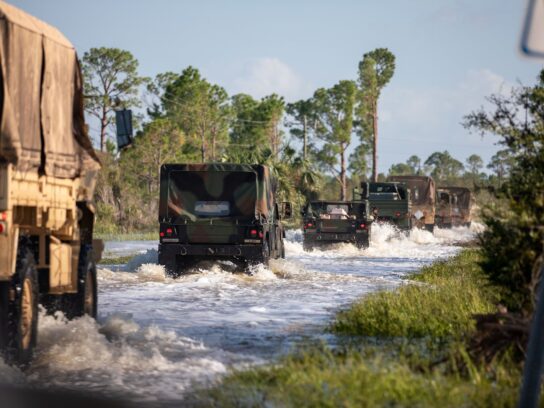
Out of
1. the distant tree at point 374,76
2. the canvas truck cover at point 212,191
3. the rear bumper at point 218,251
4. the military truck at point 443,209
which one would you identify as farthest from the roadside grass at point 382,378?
the distant tree at point 374,76

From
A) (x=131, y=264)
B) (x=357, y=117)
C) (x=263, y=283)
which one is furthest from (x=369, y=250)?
(x=357, y=117)

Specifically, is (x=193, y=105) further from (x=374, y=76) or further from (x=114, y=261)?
(x=114, y=261)

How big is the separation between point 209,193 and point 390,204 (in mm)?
23898

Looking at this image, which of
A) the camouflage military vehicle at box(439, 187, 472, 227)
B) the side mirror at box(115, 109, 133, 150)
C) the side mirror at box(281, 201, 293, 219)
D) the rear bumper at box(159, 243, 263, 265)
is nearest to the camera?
the side mirror at box(115, 109, 133, 150)

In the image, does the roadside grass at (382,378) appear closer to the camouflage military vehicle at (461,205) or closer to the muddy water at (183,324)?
the muddy water at (183,324)

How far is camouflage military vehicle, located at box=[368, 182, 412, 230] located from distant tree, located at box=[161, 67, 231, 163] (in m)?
41.1

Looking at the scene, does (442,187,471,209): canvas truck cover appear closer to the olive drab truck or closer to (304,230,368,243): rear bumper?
the olive drab truck

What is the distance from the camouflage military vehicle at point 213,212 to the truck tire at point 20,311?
1431 cm

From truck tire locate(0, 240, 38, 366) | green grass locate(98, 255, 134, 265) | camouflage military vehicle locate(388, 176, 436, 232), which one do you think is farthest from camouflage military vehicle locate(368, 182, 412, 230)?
truck tire locate(0, 240, 38, 366)

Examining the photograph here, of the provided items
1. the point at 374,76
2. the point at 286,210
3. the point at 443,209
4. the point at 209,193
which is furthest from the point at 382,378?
the point at 374,76

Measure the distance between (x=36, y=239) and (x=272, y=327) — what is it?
535cm

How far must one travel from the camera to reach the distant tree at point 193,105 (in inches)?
3585

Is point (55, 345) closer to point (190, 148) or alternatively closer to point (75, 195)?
point (75, 195)

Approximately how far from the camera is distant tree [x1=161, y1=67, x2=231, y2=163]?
91.1 m
